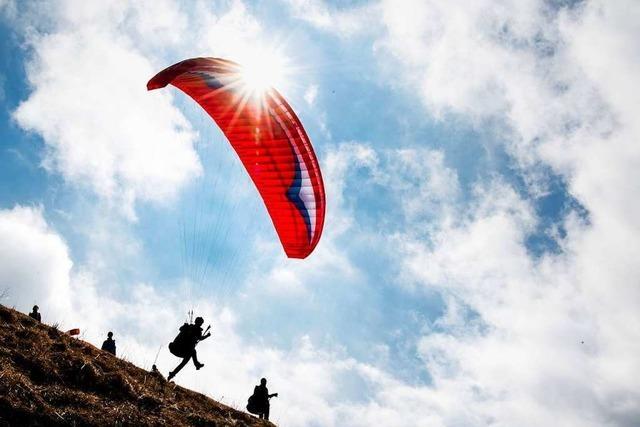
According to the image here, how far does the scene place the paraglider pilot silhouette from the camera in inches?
466

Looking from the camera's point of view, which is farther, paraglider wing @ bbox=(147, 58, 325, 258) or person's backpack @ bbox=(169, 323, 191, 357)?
paraglider wing @ bbox=(147, 58, 325, 258)

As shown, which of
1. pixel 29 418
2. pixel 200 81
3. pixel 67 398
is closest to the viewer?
pixel 29 418

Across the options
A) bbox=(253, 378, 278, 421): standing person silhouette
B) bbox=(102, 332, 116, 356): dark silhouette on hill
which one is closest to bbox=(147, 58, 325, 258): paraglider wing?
bbox=(253, 378, 278, 421): standing person silhouette

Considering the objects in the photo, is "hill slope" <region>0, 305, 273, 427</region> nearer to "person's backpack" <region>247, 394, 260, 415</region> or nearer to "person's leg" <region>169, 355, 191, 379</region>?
"person's leg" <region>169, 355, 191, 379</region>

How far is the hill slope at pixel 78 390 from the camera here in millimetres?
6617

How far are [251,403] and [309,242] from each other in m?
5.34

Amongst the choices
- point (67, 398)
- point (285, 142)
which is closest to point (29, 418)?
point (67, 398)

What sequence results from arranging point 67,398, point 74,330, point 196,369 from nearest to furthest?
point 67,398 → point 196,369 → point 74,330

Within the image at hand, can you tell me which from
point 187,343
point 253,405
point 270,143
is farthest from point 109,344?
point 270,143

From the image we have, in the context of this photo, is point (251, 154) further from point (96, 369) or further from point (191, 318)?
point (96, 369)

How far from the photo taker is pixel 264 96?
12281 millimetres

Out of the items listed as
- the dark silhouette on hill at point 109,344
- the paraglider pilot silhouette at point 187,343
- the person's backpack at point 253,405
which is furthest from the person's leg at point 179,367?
the dark silhouette on hill at point 109,344

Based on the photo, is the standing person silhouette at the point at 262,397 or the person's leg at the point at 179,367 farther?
the standing person silhouette at the point at 262,397

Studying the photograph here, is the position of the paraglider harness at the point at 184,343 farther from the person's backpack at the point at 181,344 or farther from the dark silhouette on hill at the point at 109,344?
the dark silhouette on hill at the point at 109,344
